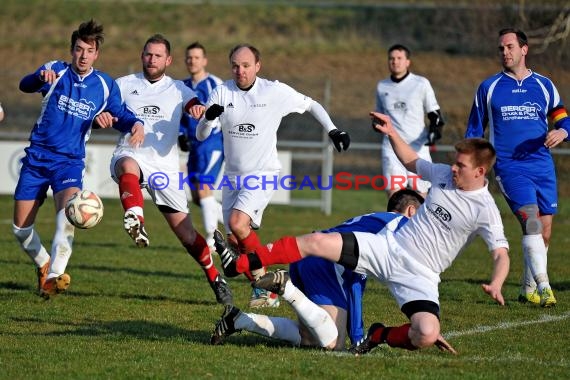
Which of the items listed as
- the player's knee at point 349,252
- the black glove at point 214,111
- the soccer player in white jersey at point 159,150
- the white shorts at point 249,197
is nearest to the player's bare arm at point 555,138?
the white shorts at point 249,197

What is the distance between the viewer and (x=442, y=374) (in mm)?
6117

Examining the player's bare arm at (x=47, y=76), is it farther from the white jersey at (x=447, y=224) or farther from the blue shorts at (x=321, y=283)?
the white jersey at (x=447, y=224)

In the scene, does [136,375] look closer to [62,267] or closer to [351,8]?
[62,267]

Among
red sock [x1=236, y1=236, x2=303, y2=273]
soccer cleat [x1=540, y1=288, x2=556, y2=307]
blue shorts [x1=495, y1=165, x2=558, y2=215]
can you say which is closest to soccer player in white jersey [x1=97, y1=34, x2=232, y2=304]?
red sock [x1=236, y1=236, x2=303, y2=273]

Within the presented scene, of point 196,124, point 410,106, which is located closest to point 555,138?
point 410,106

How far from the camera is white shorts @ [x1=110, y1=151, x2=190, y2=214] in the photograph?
9070 mm

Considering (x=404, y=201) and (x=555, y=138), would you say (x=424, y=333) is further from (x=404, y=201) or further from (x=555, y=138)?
(x=555, y=138)

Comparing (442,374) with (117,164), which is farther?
(117,164)

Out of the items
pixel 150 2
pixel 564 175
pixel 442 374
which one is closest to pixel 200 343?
pixel 442 374

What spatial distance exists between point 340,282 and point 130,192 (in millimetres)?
2392

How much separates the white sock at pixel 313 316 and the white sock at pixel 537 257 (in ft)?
9.80

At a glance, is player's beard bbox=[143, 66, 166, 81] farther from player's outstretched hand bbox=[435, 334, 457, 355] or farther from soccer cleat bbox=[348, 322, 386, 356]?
player's outstretched hand bbox=[435, 334, 457, 355]

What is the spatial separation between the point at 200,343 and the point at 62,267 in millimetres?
2210

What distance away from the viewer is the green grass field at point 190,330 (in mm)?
6207
